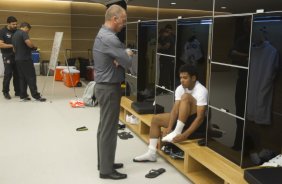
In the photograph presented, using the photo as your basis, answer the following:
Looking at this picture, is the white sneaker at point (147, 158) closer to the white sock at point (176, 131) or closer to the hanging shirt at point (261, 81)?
the white sock at point (176, 131)

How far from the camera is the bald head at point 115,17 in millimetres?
2682

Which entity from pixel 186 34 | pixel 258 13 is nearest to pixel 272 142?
pixel 258 13

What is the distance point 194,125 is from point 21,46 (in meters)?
4.07

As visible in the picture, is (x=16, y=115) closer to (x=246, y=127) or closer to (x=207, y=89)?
(x=207, y=89)

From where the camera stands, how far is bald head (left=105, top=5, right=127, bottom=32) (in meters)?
2.68

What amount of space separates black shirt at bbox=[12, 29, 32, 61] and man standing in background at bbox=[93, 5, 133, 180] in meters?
3.44

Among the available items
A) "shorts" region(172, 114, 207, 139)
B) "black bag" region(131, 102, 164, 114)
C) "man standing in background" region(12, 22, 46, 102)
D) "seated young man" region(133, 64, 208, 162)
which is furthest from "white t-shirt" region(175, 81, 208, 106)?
"man standing in background" region(12, 22, 46, 102)

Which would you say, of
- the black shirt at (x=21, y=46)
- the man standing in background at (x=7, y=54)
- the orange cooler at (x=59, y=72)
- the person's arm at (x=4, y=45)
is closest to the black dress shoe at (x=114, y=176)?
the black shirt at (x=21, y=46)

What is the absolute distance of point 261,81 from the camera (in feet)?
7.68

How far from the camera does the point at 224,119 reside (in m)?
2.89

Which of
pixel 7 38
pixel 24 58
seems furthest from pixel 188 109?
pixel 7 38

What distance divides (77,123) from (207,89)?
7.95 feet

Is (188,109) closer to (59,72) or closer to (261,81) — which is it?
(261,81)

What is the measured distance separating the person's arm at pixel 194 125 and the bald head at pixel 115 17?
1132 millimetres
